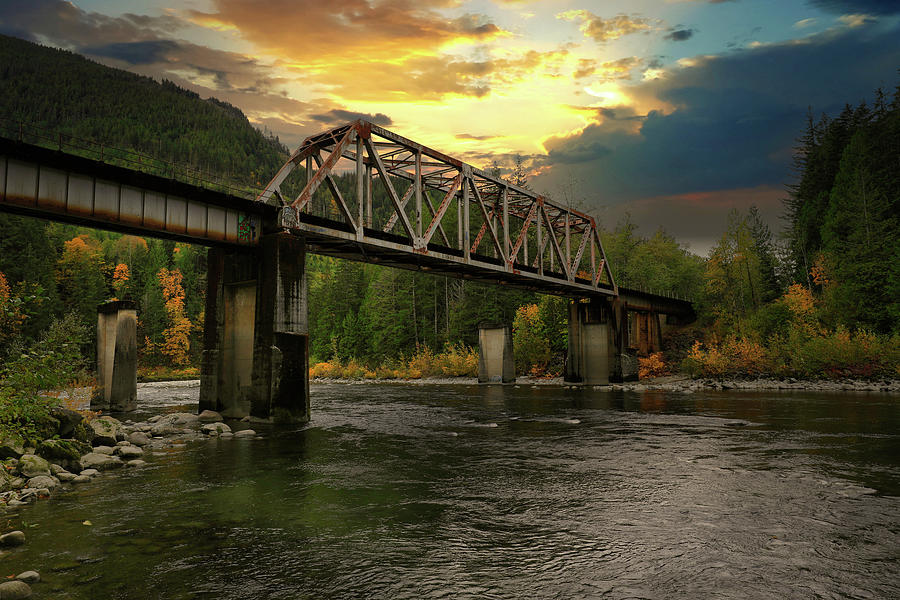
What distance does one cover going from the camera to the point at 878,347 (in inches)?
1667

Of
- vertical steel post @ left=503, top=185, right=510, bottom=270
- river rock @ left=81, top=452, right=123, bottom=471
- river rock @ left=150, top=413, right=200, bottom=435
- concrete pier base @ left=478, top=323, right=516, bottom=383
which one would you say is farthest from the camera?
concrete pier base @ left=478, top=323, right=516, bottom=383

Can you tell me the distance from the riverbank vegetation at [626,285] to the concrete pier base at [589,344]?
253 inches

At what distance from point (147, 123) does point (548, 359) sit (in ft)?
637

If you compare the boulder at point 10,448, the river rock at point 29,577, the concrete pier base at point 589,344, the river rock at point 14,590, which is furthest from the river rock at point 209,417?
the concrete pier base at point 589,344

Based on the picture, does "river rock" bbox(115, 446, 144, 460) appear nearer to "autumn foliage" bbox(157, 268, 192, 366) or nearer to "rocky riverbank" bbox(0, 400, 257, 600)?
"rocky riverbank" bbox(0, 400, 257, 600)

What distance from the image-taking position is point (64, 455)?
44.9ft

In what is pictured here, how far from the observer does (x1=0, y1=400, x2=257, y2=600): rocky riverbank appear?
394 inches

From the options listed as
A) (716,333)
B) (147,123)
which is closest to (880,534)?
(716,333)

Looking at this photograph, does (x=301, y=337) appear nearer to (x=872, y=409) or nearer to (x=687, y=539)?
(x=687, y=539)

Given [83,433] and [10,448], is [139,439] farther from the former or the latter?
[10,448]

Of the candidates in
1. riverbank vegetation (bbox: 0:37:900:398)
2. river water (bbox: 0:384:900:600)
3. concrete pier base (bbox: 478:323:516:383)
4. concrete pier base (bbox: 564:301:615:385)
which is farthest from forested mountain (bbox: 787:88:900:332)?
river water (bbox: 0:384:900:600)

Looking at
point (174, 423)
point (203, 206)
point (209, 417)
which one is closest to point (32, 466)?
point (174, 423)

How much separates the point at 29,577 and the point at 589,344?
55736 millimetres

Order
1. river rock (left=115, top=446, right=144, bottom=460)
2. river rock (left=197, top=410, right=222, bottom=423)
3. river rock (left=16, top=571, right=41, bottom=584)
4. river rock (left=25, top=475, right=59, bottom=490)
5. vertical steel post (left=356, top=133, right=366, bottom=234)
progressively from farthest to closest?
vertical steel post (left=356, top=133, right=366, bottom=234) → river rock (left=197, top=410, right=222, bottom=423) → river rock (left=115, top=446, right=144, bottom=460) → river rock (left=25, top=475, right=59, bottom=490) → river rock (left=16, top=571, right=41, bottom=584)
